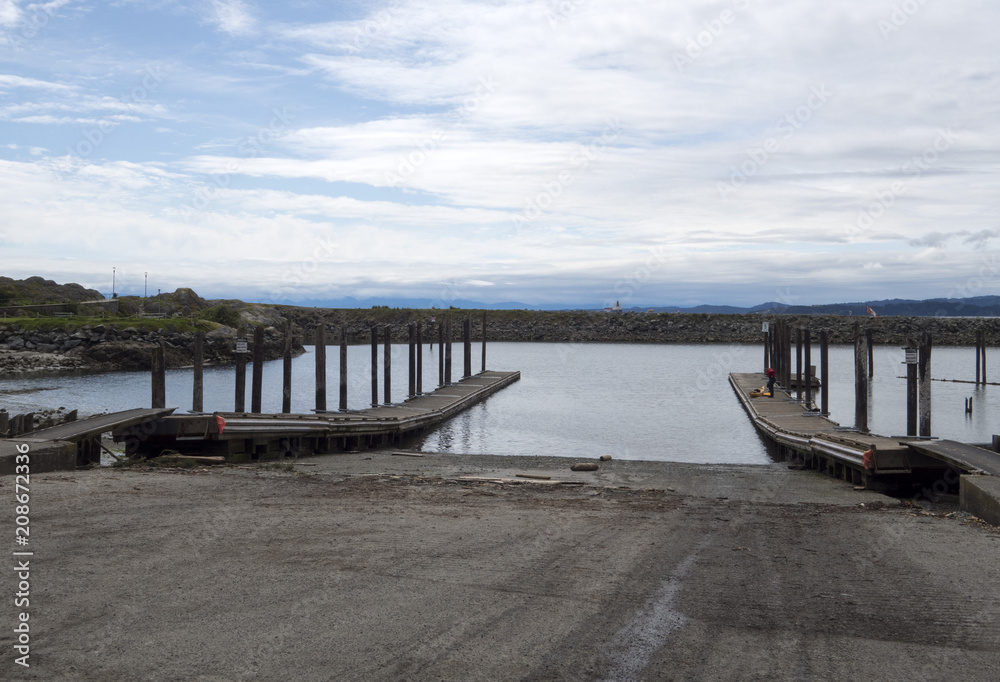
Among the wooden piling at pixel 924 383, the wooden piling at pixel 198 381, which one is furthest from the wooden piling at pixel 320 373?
the wooden piling at pixel 924 383

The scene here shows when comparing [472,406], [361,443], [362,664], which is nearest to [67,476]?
[362,664]

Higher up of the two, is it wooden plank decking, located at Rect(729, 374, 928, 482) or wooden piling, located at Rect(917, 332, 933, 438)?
wooden piling, located at Rect(917, 332, 933, 438)

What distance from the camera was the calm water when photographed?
26.3 m

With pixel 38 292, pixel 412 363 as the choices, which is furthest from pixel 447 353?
pixel 38 292

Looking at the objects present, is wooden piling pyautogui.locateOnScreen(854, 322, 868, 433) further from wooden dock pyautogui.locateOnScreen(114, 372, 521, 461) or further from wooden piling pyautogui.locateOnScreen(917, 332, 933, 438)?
wooden dock pyautogui.locateOnScreen(114, 372, 521, 461)

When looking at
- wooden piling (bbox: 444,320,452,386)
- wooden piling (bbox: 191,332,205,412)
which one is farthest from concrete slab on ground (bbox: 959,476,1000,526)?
wooden piling (bbox: 444,320,452,386)

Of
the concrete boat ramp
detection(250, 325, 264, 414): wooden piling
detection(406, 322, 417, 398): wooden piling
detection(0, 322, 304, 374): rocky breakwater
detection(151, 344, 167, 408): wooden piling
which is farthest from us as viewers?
detection(0, 322, 304, 374): rocky breakwater

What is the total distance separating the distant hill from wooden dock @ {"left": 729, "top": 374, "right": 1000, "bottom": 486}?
58033 millimetres

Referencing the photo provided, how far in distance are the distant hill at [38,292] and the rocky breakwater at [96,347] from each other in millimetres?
12789

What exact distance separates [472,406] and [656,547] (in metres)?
26.7

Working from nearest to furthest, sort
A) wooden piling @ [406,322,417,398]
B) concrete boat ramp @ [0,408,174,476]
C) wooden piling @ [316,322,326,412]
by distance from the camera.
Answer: concrete boat ramp @ [0,408,174,476], wooden piling @ [316,322,326,412], wooden piling @ [406,322,417,398]

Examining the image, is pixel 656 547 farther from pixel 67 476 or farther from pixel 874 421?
pixel 874 421

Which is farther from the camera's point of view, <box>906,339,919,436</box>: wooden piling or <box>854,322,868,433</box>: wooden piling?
<box>854,322,868,433</box>: wooden piling

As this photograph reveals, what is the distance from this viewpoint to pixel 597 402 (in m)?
39.7
